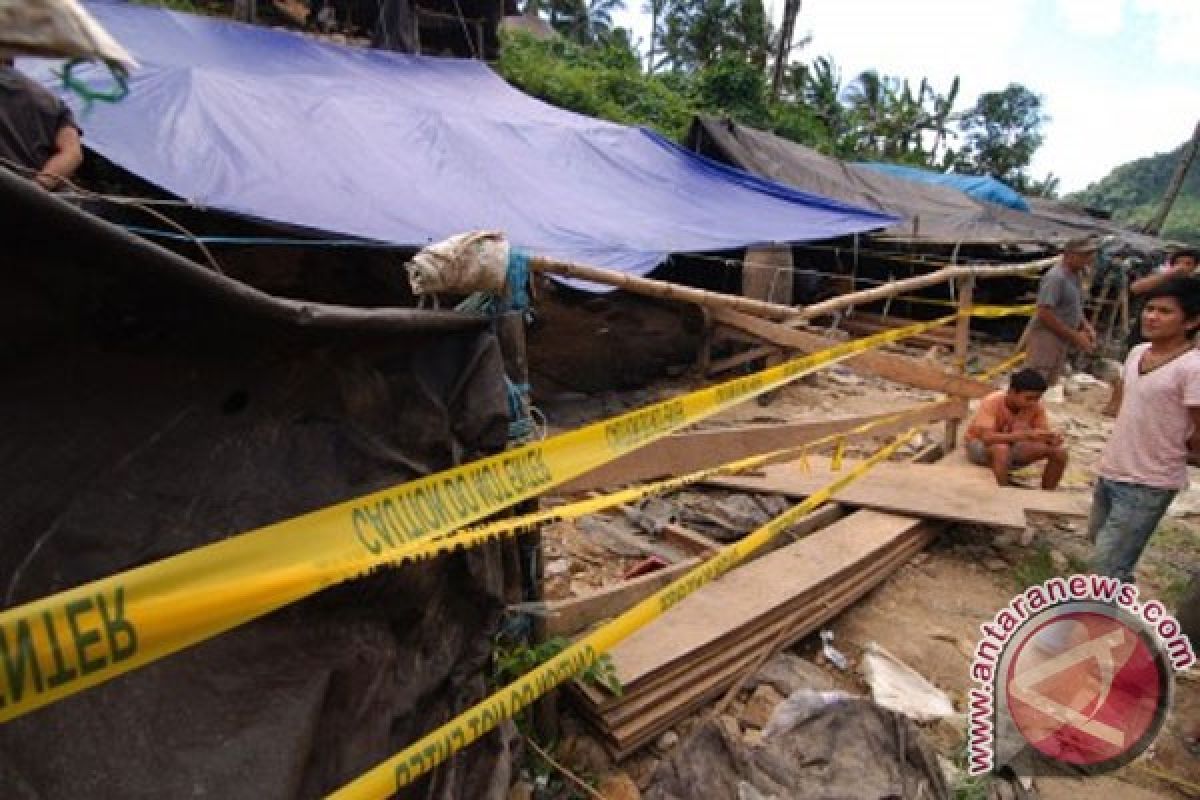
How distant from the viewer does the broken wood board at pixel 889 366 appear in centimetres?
395

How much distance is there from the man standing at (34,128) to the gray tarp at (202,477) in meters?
2.66

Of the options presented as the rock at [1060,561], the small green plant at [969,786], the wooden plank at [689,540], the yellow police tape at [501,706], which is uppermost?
the yellow police tape at [501,706]

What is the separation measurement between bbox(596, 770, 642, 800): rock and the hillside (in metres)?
65.9

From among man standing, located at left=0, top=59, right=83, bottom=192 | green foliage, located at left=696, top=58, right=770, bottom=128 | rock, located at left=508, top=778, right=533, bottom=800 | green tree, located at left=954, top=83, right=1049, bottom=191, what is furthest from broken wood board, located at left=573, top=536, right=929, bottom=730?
green tree, located at left=954, top=83, right=1049, bottom=191

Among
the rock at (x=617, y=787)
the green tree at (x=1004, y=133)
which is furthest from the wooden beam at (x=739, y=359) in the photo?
the green tree at (x=1004, y=133)

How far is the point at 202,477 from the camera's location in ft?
4.07

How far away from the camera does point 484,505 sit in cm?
152

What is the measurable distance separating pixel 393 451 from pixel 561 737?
1292 millimetres

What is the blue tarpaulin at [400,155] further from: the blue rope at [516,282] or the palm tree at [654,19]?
the palm tree at [654,19]

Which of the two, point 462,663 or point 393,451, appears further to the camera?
point 462,663

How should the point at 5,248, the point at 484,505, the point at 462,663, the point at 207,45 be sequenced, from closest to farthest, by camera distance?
the point at 5,248 → the point at 484,505 → the point at 462,663 → the point at 207,45

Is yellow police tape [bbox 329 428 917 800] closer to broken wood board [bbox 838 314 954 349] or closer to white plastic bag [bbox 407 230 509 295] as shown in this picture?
white plastic bag [bbox 407 230 509 295]

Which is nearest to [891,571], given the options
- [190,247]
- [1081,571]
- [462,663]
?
[1081,571]

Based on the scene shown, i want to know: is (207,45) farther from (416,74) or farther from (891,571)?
(891,571)
